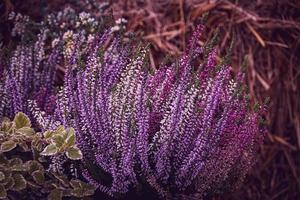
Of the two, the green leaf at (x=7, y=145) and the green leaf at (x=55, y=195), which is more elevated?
the green leaf at (x=7, y=145)

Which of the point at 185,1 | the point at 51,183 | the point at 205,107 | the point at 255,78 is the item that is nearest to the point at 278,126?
the point at 255,78

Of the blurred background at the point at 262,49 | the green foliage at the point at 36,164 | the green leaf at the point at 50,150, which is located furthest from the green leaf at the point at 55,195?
the blurred background at the point at 262,49

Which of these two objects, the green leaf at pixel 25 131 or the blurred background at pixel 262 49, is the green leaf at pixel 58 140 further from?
the blurred background at pixel 262 49

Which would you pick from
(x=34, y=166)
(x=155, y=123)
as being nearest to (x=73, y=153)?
(x=34, y=166)

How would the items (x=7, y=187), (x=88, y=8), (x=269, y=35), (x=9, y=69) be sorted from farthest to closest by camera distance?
(x=269, y=35) < (x=88, y=8) < (x=9, y=69) < (x=7, y=187)

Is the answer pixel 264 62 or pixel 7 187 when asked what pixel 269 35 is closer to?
pixel 264 62
